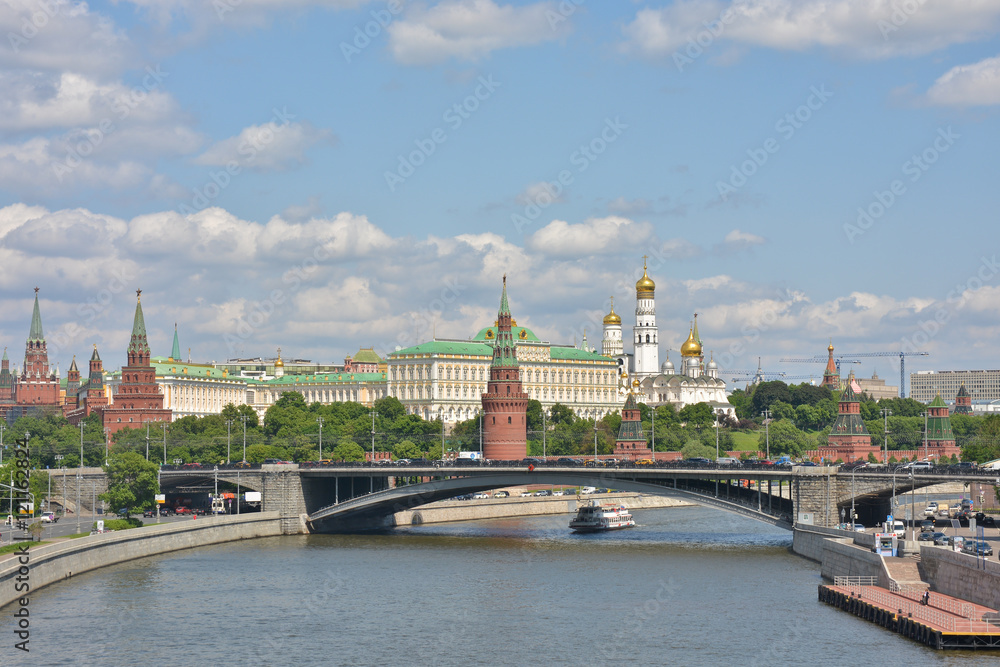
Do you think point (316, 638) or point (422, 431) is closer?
point (316, 638)

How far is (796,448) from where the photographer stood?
175125mm

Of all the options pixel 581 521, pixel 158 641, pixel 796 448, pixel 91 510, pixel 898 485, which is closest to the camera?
pixel 158 641

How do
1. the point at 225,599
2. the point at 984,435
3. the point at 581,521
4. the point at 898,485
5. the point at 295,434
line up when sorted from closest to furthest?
the point at 225,599 < the point at 898,485 < the point at 581,521 < the point at 984,435 < the point at 295,434

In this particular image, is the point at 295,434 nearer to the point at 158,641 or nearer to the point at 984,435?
the point at 984,435

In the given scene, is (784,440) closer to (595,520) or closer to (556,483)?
(595,520)

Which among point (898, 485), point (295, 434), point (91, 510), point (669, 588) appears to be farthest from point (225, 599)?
point (295, 434)

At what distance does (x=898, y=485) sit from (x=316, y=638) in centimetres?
4256

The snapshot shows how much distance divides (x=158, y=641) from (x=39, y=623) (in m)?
5.70

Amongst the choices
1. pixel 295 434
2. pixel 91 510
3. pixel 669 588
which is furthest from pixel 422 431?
pixel 669 588

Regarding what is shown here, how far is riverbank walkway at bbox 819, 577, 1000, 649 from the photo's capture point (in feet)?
175

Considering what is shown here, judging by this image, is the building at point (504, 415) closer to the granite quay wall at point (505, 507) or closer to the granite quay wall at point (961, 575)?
the granite quay wall at point (505, 507)

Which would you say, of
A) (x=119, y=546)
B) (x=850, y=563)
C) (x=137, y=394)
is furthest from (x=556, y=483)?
(x=137, y=394)

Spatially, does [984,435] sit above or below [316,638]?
above

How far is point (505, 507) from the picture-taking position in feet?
415
